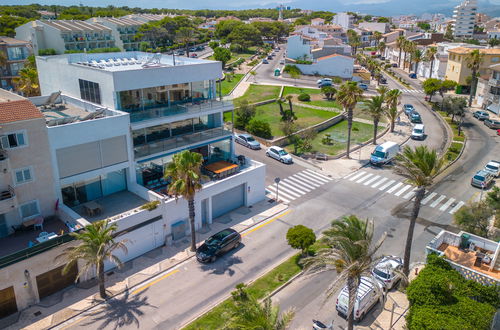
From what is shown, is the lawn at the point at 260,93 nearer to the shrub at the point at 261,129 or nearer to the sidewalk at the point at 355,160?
the shrub at the point at 261,129

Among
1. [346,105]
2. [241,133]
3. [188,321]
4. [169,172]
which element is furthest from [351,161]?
[188,321]

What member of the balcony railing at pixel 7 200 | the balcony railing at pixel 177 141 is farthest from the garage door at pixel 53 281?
the balcony railing at pixel 177 141

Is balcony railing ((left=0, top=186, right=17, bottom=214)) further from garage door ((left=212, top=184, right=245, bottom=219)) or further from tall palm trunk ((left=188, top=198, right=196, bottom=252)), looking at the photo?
garage door ((left=212, top=184, right=245, bottom=219))

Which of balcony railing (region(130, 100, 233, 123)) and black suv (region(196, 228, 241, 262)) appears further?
balcony railing (region(130, 100, 233, 123))

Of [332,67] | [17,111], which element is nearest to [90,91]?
[17,111]

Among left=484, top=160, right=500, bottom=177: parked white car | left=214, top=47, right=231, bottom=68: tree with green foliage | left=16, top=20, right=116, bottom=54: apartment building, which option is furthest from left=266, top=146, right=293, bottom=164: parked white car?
left=16, top=20, right=116, bottom=54: apartment building
